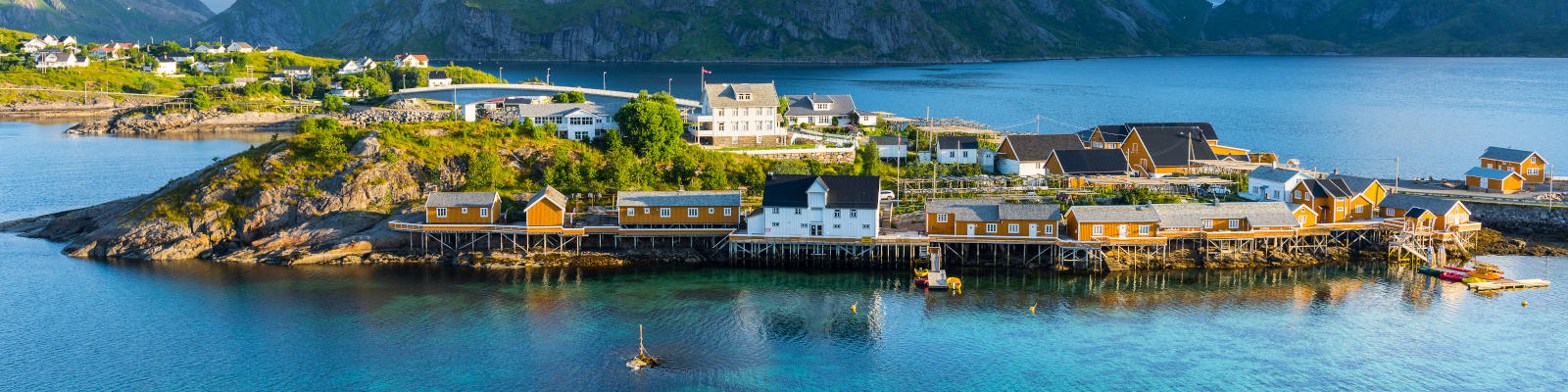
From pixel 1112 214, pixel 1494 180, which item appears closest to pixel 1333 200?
pixel 1112 214

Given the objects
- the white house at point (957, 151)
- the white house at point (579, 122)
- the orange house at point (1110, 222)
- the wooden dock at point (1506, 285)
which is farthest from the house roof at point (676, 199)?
the wooden dock at point (1506, 285)

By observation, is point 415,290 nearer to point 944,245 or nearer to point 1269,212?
point 944,245

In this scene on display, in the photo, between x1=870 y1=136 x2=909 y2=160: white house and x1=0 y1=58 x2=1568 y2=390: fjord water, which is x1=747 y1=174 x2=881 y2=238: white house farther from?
x1=870 y1=136 x2=909 y2=160: white house

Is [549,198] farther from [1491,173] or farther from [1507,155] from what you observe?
[1507,155]

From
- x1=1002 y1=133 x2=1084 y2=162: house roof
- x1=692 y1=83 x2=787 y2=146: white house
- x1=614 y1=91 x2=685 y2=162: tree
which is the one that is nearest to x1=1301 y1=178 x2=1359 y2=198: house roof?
x1=1002 y1=133 x2=1084 y2=162: house roof

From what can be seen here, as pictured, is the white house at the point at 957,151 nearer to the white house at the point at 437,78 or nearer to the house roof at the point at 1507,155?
the house roof at the point at 1507,155

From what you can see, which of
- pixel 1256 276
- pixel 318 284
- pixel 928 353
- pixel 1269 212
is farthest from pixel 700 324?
pixel 1269 212
